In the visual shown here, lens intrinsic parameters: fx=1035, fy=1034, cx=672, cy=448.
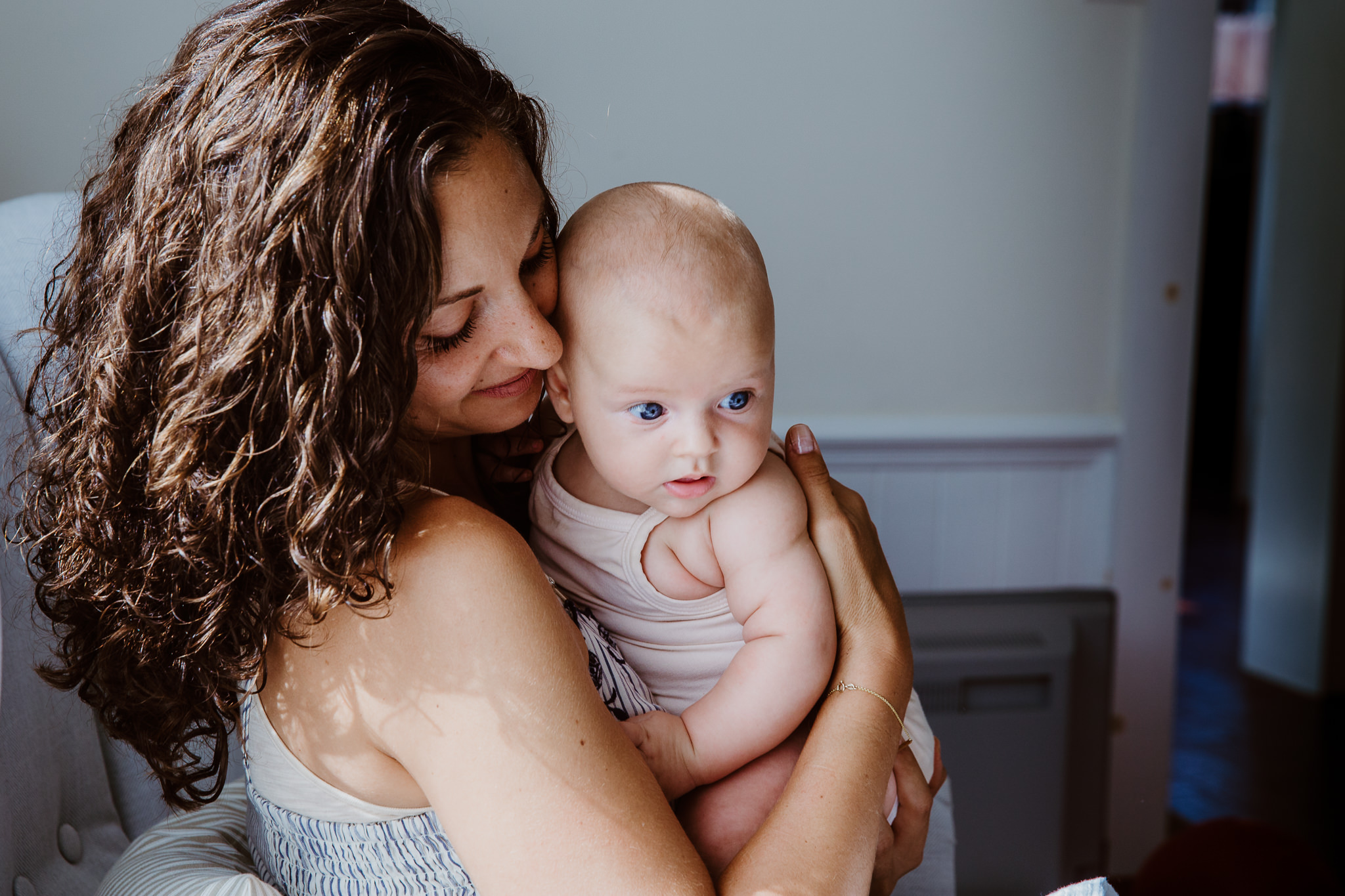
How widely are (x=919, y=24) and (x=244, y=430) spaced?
73.1 inches

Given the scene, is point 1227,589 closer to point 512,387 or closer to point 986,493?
point 986,493

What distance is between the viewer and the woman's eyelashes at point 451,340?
36.7 inches

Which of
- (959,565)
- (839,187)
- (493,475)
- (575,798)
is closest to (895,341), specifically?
(839,187)

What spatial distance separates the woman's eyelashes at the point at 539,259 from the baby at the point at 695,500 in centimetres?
3

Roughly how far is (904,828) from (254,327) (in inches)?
35.0

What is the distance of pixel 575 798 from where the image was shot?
828mm

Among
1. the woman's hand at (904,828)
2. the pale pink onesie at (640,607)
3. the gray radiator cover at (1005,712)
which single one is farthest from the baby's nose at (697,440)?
the gray radiator cover at (1005,712)

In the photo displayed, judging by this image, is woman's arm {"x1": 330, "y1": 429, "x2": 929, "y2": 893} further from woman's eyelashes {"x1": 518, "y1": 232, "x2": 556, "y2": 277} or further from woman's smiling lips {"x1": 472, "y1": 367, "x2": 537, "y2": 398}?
woman's eyelashes {"x1": 518, "y1": 232, "x2": 556, "y2": 277}

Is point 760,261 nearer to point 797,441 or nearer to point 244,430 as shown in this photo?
point 797,441

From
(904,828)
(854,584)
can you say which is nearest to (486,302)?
(854,584)

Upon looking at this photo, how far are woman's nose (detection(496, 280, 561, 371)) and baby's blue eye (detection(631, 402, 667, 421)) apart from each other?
106 mm

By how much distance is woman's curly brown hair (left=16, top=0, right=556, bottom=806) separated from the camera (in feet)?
2.67

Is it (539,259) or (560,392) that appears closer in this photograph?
(539,259)

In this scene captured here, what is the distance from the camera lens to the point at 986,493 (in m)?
2.45
